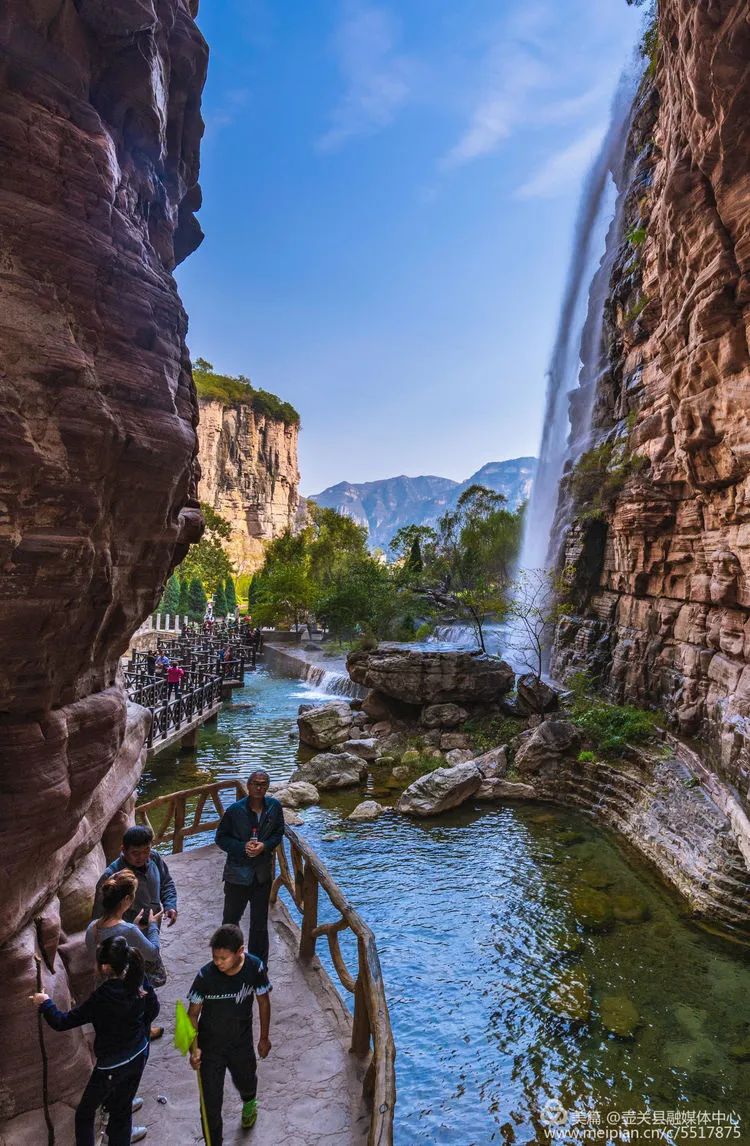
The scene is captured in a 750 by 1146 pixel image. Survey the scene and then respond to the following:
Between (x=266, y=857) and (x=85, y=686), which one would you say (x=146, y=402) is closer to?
(x=85, y=686)

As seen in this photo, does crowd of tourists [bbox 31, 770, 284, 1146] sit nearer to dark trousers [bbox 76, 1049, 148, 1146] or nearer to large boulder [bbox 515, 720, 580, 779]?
dark trousers [bbox 76, 1049, 148, 1146]

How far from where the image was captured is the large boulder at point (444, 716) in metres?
20.0

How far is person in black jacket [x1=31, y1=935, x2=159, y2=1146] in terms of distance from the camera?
3510mm

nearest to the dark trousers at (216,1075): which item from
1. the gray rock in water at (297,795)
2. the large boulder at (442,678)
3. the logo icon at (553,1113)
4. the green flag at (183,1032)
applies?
the green flag at (183,1032)

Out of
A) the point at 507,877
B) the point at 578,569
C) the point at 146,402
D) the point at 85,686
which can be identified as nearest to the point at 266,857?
the point at 85,686

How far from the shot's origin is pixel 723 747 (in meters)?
12.3

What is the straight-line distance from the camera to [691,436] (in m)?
14.3

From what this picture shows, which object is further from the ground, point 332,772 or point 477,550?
point 477,550

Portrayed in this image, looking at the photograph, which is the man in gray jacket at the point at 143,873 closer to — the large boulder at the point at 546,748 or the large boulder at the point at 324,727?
the large boulder at the point at 546,748

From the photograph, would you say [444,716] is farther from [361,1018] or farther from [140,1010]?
[140,1010]

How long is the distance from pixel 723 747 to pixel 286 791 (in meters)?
9.85

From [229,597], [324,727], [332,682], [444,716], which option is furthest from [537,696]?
[229,597]

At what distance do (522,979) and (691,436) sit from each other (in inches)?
472

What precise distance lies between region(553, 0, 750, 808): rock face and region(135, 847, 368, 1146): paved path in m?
9.17
